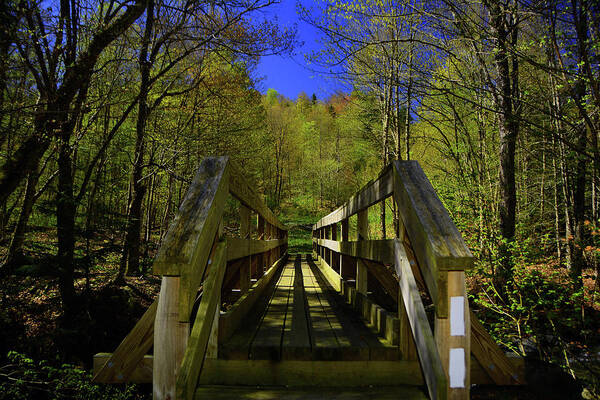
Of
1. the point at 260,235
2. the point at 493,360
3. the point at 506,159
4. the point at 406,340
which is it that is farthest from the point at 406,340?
the point at 506,159

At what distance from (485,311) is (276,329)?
12.8ft

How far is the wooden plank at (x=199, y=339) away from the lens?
1.53 m

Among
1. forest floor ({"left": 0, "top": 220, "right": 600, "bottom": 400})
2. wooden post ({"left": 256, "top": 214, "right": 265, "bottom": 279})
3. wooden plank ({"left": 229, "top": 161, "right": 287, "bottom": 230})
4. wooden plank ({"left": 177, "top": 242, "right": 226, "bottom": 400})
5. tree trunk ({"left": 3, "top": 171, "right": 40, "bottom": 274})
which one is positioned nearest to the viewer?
wooden plank ({"left": 177, "top": 242, "right": 226, "bottom": 400})

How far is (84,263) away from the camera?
424 centimetres

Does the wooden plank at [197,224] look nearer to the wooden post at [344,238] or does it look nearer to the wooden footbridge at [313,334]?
the wooden footbridge at [313,334]

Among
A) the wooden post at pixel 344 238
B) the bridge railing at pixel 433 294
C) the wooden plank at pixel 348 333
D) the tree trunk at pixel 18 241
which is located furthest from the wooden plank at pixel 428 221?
the tree trunk at pixel 18 241

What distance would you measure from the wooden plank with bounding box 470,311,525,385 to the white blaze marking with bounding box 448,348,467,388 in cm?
47

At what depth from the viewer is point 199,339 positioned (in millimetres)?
1665

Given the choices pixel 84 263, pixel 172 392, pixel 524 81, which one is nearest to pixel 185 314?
pixel 172 392

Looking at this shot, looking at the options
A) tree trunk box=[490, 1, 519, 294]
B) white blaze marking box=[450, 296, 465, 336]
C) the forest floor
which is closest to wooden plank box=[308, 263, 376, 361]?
white blaze marking box=[450, 296, 465, 336]

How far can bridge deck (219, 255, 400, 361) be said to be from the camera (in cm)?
215

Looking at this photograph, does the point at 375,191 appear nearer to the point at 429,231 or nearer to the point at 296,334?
the point at 429,231

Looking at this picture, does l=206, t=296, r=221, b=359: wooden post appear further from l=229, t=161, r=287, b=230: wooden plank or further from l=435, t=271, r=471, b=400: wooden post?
l=435, t=271, r=471, b=400: wooden post

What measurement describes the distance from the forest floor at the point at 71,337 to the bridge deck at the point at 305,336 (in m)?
1.86
